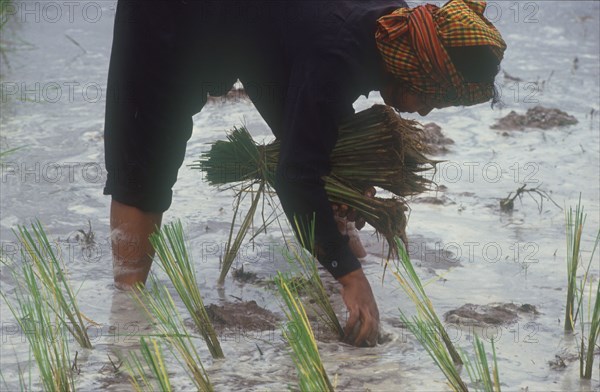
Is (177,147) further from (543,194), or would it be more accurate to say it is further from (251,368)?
(543,194)

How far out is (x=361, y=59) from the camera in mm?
3100

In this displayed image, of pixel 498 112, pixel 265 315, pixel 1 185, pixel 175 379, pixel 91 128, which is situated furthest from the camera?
pixel 498 112

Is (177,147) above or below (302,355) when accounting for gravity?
above

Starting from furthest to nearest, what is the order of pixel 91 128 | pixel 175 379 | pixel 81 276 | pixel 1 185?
pixel 91 128
pixel 1 185
pixel 81 276
pixel 175 379

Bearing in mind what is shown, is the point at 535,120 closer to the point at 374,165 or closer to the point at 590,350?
the point at 374,165

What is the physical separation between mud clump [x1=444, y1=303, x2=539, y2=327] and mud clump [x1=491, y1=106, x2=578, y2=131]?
223cm

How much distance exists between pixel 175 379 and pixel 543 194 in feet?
7.61

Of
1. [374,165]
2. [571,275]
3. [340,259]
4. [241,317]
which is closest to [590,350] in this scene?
[571,275]

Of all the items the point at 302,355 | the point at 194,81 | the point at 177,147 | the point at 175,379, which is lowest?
the point at 175,379

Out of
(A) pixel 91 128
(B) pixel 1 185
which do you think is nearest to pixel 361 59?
(B) pixel 1 185

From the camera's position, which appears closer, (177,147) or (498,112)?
(177,147)

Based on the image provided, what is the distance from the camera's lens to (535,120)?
229 inches

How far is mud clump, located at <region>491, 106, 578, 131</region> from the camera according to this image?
19.0 ft

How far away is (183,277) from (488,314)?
1.11 meters
